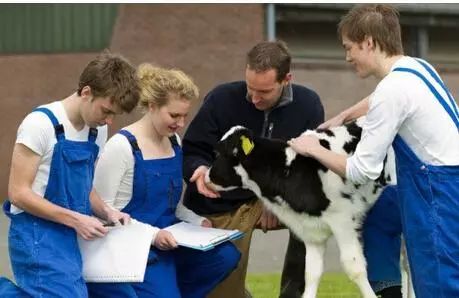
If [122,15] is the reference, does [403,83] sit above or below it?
above

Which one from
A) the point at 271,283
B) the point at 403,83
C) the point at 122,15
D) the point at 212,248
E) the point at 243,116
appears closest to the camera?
the point at 403,83

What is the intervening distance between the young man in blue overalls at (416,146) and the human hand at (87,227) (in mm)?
1310

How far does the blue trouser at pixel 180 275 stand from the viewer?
533 cm

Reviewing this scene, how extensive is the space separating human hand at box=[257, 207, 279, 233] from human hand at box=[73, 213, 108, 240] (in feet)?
3.90

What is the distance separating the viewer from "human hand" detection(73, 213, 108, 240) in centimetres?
494

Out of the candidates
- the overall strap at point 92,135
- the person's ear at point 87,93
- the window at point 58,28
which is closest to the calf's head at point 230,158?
the overall strap at point 92,135

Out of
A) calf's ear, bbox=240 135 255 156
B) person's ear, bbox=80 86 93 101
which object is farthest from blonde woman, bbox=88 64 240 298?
person's ear, bbox=80 86 93 101

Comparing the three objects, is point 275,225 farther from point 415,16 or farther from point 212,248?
point 415,16

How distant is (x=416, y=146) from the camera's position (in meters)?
4.61

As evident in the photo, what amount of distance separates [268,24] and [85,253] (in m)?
8.54

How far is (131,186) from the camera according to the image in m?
5.49

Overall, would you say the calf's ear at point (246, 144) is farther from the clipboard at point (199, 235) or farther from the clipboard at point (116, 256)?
the clipboard at point (116, 256)

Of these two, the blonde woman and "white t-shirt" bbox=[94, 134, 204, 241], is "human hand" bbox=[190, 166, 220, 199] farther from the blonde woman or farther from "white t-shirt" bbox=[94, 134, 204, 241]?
"white t-shirt" bbox=[94, 134, 204, 241]

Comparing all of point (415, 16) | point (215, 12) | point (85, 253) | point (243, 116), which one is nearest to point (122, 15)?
point (215, 12)
